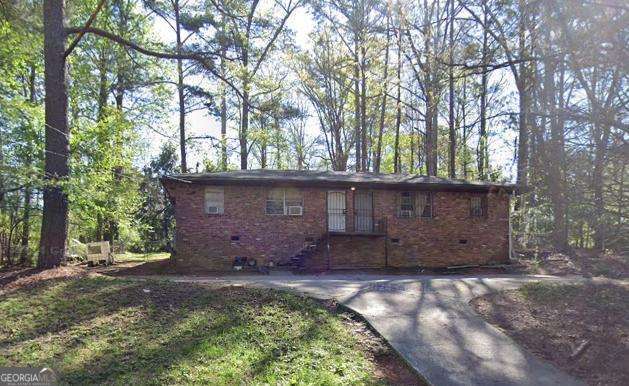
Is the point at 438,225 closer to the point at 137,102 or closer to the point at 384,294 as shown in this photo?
the point at 384,294

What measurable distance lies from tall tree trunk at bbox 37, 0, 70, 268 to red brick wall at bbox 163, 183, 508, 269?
17.5 ft

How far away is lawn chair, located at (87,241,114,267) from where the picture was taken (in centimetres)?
1515

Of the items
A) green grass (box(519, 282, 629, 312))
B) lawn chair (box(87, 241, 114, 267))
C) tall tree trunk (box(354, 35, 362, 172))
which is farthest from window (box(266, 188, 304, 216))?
tall tree trunk (box(354, 35, 362, 172))

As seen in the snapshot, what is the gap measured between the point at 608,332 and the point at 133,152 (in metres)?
18.1

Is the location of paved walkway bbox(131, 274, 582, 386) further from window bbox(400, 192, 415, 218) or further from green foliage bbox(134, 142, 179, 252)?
green foliage bbox(134, 142, 179, 252)

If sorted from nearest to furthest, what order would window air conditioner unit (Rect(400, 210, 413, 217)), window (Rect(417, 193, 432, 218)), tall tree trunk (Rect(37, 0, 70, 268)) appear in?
tall tree trunk (Rect(37, 0, 70, 268)) → window air conditioner unit (Rect(400, 210, 413, 217)) → window (Rect(417, 193, 432, 218))

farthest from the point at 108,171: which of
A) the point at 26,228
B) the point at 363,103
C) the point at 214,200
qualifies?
the point at 363,103

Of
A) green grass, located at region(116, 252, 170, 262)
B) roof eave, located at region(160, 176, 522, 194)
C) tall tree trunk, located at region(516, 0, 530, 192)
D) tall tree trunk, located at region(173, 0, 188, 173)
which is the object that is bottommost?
green grass, located at region(116, 252, 170, 262)

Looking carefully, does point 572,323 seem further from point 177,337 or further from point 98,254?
point 98,254

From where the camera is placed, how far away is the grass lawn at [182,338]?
490 centimetres

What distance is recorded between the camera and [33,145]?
468 inches

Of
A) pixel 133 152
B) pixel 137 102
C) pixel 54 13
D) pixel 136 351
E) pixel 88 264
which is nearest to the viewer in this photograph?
pixel 136 351

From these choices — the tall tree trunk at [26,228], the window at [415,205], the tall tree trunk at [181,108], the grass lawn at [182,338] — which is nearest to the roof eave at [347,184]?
the window at [415,205]

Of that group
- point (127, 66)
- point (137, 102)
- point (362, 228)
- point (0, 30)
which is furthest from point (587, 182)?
point (137, 102)
